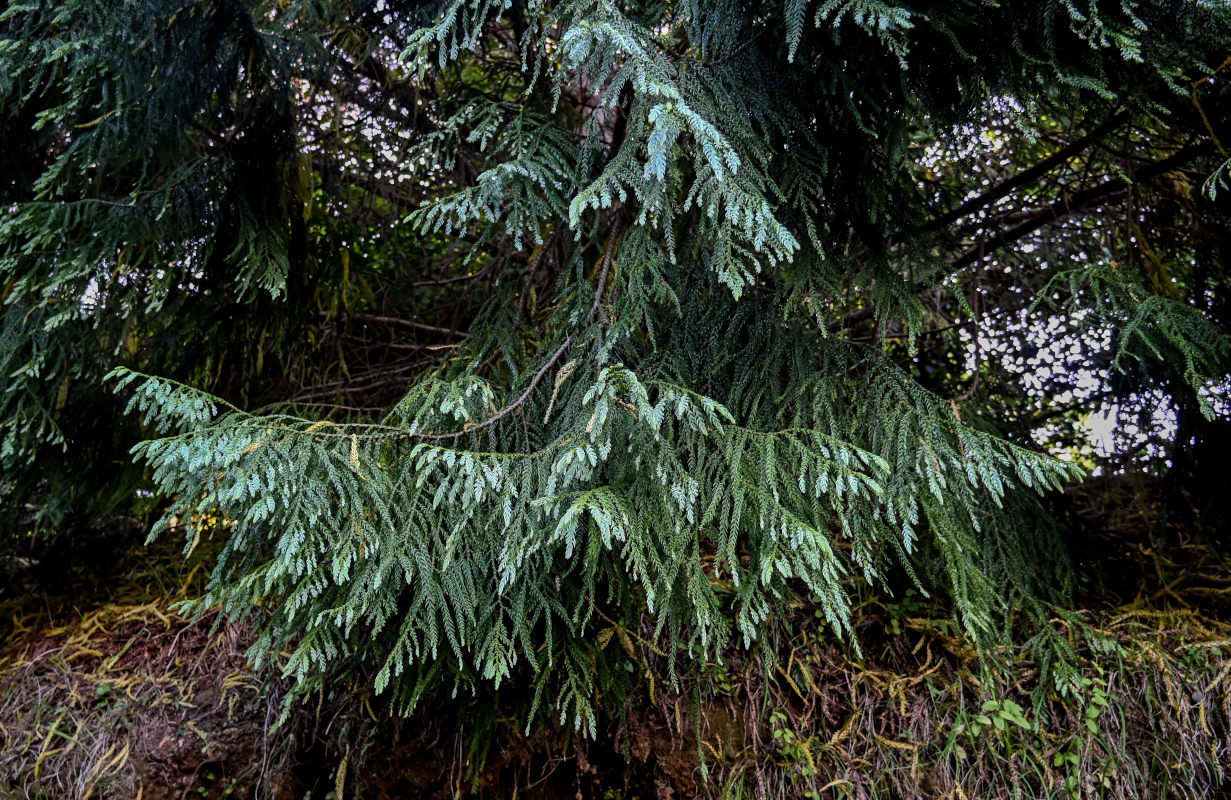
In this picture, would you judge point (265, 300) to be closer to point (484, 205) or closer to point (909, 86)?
point (484, 205)

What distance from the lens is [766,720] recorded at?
10.1ft

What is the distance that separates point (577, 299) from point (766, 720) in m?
1.81

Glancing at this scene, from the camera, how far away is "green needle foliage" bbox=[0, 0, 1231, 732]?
193 centimetres

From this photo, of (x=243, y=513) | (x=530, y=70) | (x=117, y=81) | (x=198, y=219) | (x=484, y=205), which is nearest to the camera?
(x=243, y=513)

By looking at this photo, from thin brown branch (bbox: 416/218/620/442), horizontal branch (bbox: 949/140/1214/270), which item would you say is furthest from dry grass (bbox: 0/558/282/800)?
horizontal branch (bbox: 949/140/1214/270)

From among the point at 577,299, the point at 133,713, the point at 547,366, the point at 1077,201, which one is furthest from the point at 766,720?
the point at 133,713

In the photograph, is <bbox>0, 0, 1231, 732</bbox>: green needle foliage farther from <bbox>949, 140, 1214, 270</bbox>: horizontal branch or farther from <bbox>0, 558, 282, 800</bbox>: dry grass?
<bbox>0, 558, 282, 800</bbox>: dry grass

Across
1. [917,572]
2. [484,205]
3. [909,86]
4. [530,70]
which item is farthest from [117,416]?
[917,572]

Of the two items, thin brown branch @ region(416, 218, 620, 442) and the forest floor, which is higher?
thin brown branch @ region(416, 218, 620, 442)

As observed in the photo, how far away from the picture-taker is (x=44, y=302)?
2523 mm

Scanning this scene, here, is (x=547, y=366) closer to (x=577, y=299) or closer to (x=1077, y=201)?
(x=577, y=299)

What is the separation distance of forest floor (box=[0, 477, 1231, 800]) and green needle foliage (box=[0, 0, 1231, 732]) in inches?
10.6

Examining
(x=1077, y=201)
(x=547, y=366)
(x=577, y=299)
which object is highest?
(x=1077, y=201)

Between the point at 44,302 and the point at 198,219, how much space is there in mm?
536
